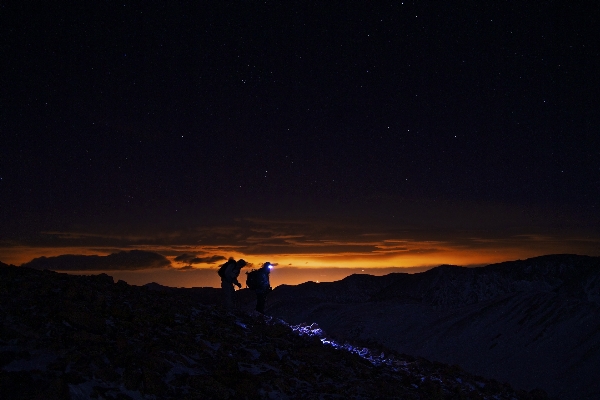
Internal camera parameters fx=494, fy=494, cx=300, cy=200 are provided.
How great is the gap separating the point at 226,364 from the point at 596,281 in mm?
27458

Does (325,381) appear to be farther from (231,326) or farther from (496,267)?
(496,267)

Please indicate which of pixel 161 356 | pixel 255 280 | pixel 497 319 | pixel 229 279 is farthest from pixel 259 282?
pixel 497 319

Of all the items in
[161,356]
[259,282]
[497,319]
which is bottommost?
[497,319]

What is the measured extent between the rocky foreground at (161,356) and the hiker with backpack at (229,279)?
2196mm

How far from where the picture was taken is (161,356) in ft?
28.1

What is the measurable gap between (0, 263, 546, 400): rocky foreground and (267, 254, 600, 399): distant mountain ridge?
893 centimetres

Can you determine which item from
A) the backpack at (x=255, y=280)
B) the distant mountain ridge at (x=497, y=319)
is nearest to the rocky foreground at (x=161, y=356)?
the backpack at (x=255, y=280)

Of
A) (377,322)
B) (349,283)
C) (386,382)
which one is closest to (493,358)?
(377,322)

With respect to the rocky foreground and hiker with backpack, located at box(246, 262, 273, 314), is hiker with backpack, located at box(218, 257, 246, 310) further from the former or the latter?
the rocky foreground

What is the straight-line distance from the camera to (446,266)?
4003cm

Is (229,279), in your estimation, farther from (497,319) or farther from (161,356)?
(497,319)

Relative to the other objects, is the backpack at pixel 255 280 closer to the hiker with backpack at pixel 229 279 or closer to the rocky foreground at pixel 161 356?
the hiker with backpack at pixel 229 279

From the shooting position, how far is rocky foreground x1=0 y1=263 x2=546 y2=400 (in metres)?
7.21

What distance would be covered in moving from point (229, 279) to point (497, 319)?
59.4 ft
